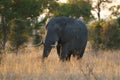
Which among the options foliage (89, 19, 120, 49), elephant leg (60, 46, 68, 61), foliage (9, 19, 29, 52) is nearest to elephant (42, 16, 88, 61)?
elephant leg (60, 46, 68, 61)

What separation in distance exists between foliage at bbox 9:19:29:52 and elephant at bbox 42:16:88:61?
5169 mm

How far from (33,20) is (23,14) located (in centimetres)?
190

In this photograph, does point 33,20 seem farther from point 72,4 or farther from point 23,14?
point 72,4

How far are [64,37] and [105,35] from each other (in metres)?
10.3

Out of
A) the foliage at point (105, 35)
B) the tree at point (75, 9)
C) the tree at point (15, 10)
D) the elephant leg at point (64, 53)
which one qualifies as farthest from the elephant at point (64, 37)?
the tree at point (75, 9)

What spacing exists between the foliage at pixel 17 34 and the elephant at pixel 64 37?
5.17 m

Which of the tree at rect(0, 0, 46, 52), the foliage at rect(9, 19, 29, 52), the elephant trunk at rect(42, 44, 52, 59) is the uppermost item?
the elephant trunk at rect(42, 44, 52, 59)

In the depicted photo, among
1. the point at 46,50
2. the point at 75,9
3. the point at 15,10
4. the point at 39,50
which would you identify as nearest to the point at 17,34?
the point at 15,10

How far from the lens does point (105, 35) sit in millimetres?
25906

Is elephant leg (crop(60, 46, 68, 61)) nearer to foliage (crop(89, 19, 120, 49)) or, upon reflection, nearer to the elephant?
the elephant

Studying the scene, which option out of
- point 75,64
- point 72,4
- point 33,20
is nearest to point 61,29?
point 75,64

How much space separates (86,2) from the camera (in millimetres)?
44094

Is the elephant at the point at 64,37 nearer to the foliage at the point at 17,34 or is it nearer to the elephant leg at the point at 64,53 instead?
the elephant leg at the point at 64,53

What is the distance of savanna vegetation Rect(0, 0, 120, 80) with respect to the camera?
34.4ft
